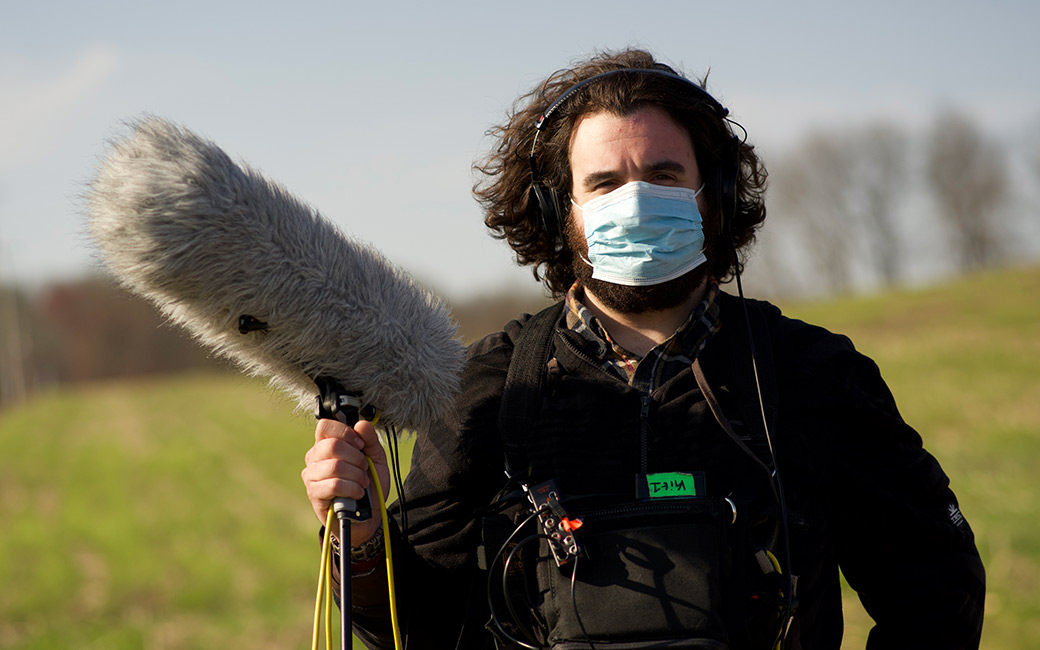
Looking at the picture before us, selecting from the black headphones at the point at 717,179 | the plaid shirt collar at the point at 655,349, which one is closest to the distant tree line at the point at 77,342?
the black headphones at the point at 717,179

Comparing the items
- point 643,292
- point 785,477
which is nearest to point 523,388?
point 643,292

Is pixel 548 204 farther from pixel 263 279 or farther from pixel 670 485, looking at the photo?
pixel 263 279

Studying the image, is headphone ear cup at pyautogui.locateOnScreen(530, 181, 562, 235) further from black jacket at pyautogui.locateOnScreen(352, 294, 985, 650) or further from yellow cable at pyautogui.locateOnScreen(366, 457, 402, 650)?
yellow cable at pyautogui.locateOnScreen(366, 457, 402, 650)

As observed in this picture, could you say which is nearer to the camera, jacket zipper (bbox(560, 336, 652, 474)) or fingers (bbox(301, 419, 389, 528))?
fingers (bbox(301, 419, 389, 528))

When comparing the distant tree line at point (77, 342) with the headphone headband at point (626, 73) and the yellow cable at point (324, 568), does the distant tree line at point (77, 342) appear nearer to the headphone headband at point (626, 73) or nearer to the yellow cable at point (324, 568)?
the headphone headband at point (626, 73)

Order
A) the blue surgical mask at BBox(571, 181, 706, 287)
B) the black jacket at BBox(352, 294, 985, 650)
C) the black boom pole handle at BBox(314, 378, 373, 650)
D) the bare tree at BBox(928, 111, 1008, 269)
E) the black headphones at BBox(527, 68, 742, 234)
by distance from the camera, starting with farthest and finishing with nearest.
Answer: the bare tree at BBox(928, 111, 1008, 269) → the black headphones at BBox(527, 68, 742, 234) → the blue surgical mask at BBox(571, 181, 706, 287) → the black jacket at BBox(352, 294, 985, 650) → the black boom pole handle at BBox(314, 378, 373, 650)

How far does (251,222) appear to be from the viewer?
2.31 m

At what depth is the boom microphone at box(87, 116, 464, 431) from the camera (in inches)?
86.4

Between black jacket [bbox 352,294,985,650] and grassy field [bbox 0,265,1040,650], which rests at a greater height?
grassy field [bbox 0,265,1040,650]

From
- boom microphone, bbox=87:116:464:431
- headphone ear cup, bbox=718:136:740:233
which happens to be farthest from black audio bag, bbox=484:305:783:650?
headphone ear cup, bbox=718:136:740:233

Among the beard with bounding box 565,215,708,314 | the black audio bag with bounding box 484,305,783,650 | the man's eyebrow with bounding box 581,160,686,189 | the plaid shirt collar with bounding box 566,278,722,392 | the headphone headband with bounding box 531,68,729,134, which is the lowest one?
the black audio bag with bounding box 484,305,783,650

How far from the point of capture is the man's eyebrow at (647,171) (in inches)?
117

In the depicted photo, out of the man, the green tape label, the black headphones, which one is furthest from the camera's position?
the black headphones

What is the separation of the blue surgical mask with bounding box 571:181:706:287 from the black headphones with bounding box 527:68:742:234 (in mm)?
198
